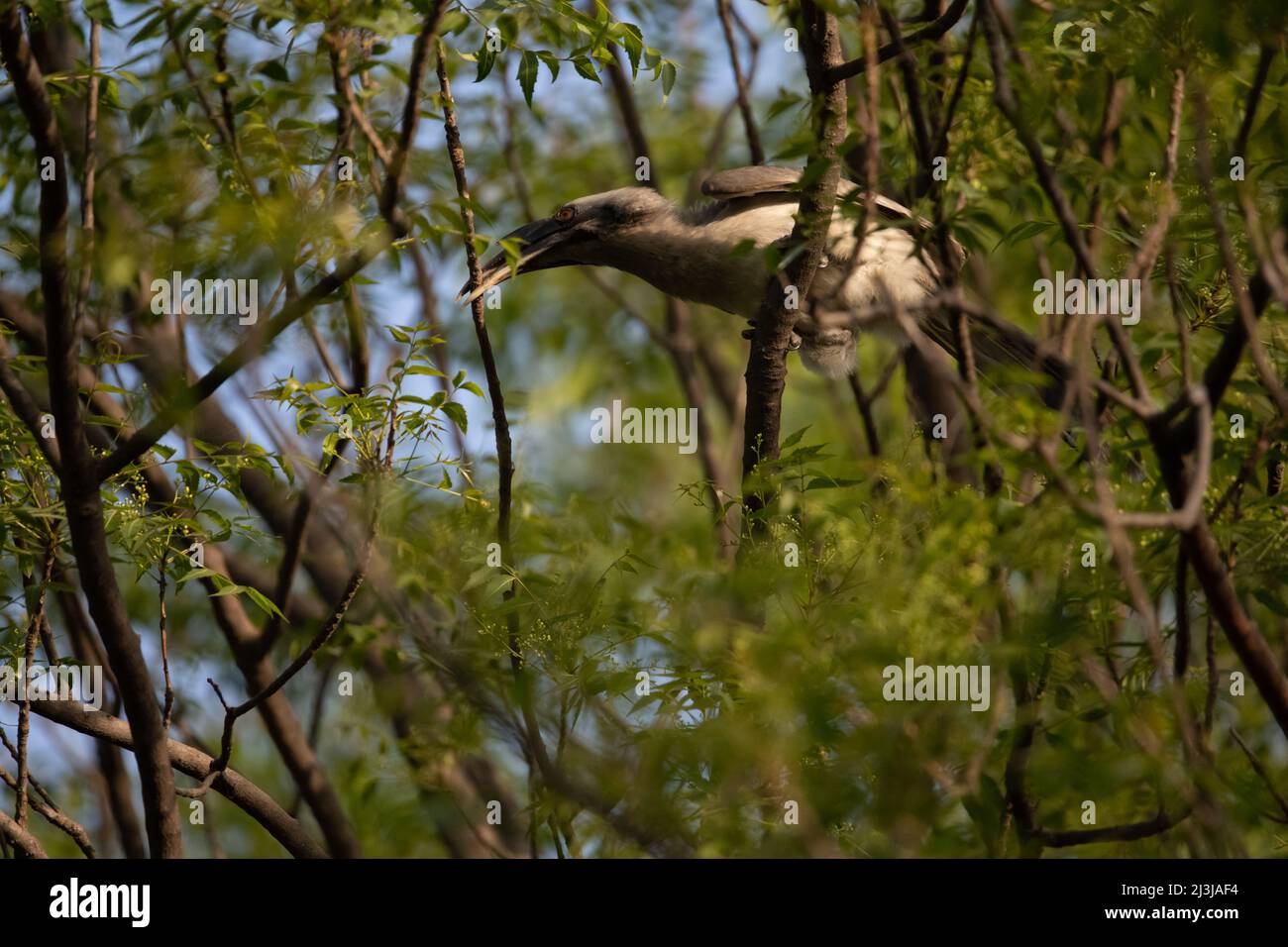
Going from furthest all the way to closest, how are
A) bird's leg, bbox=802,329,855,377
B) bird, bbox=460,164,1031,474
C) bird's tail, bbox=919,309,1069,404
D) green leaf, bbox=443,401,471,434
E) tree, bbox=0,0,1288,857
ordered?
bird's leg, bbox=802,329,855,377 < bird, bbox=460,164,1031,474 < bird's tail, bbox=919,309,1069,404 < green leaf, bbox=443,401,471,434 < tree, bbox=0,0,1288,857

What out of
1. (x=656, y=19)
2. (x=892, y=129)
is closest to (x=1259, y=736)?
(x=892, y=129)

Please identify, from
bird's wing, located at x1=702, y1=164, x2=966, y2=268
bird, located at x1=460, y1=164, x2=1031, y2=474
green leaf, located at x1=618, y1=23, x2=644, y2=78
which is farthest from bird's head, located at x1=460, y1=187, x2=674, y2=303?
green leaf, located at x1=618, y1=23, x2=644, y2=78

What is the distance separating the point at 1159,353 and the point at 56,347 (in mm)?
2887

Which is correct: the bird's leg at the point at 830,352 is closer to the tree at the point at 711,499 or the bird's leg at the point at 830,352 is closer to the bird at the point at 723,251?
the bird at the point at 723,251

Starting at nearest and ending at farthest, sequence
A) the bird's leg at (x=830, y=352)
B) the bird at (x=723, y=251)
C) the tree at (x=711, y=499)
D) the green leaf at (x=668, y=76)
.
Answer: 1. the tree at (x=711, y=499)
2. the green leaf at (x=668, y=76)
3. the bird at (x=723, y=251)
4. the bird's leg at (x=830, y=352)

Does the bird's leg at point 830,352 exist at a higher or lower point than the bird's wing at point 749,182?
lower

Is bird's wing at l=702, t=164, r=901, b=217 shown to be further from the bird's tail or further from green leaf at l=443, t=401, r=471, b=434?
green leaf at l=443, t=401, r=471, b=434

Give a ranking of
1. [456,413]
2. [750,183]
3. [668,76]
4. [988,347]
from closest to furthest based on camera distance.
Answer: [456,413], [668,76], [988,347], [750,183]

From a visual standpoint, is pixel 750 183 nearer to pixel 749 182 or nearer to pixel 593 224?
pixel 749 182

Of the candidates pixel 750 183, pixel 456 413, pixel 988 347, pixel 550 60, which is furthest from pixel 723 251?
pixel 456 413

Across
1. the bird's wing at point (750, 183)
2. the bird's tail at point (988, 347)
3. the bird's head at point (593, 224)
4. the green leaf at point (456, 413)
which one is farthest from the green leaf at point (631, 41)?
the bird's head at point (593, 224)

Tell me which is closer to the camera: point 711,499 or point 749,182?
point 711,499

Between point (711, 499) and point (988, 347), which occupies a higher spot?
point (988, 347)
